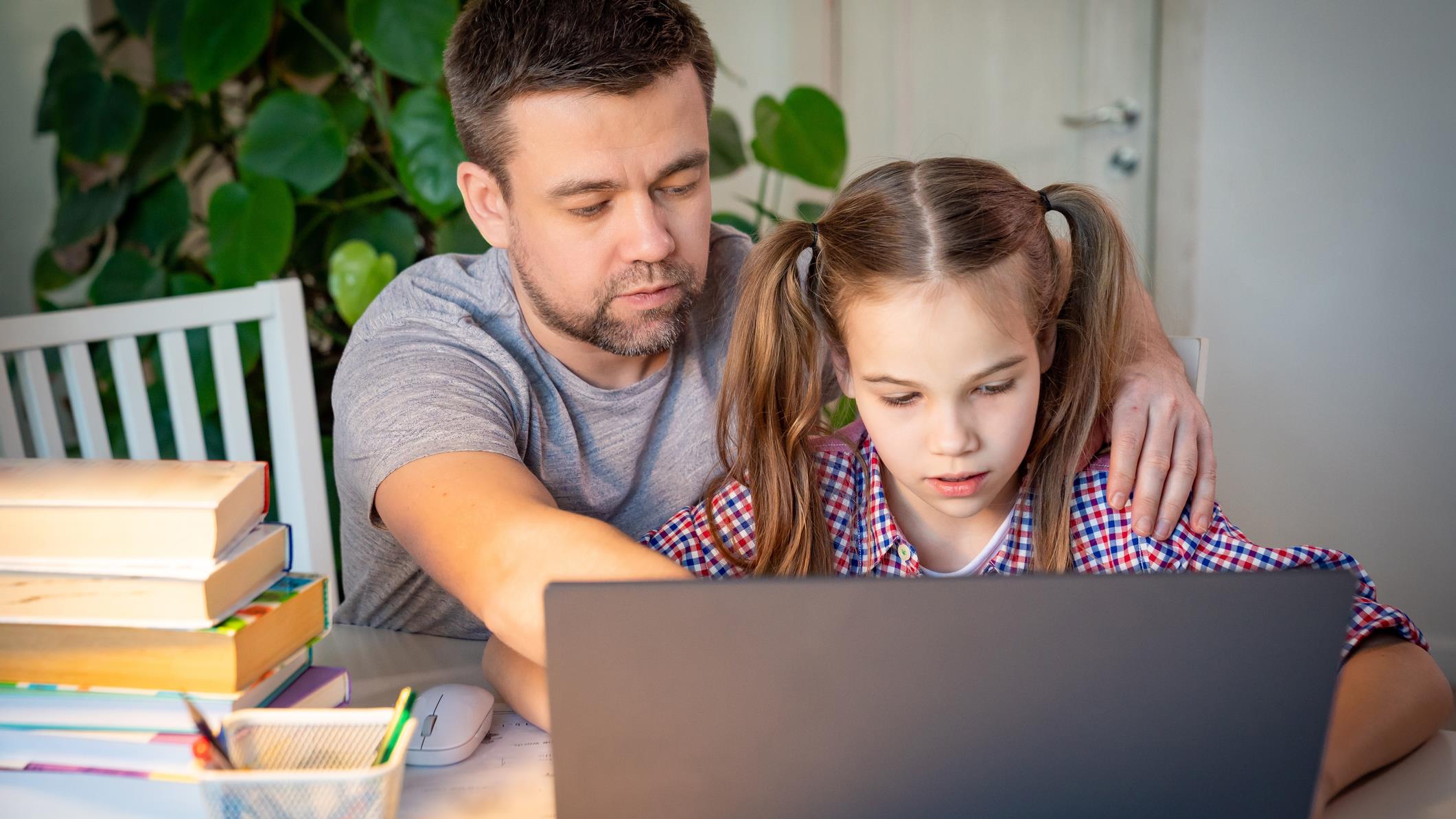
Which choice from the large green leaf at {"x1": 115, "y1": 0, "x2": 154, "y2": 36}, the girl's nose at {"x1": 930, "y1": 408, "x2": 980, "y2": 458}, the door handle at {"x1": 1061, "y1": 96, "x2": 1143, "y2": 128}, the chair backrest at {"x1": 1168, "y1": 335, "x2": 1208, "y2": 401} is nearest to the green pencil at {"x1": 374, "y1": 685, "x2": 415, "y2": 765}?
the girl's nose at {"x1": 930, "y1": 408, "x2": 980, "y2": 458}

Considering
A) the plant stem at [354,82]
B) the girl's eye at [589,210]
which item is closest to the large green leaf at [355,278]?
the plant stem at [354,82]

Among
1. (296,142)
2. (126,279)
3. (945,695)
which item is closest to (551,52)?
(945,695)

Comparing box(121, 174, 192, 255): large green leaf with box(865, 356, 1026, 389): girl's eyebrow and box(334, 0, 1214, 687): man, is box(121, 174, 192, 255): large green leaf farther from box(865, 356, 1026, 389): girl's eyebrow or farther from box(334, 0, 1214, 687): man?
box(865, 356, 1026, 389): girl's eyebrow

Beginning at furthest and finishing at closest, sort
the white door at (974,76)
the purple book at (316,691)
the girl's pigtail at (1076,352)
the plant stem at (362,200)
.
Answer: the white door at (974,76) < the plant stem at (362,200) < the girl's pigtail at (1076,352) < the purple book at (316,691)

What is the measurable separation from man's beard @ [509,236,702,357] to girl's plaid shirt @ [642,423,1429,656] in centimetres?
20

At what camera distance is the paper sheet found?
741 mm

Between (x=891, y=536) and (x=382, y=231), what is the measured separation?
1520mm

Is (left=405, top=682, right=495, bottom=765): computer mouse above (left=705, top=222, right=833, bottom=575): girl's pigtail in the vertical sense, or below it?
below

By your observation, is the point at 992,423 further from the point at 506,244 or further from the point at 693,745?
the point at 506,244

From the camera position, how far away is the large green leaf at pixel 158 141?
2266 mm

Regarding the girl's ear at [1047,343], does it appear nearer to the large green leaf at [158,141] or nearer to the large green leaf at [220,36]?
the large green leaf at [220,36]

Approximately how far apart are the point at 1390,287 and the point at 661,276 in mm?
1876

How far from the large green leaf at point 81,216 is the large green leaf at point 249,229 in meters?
0.33

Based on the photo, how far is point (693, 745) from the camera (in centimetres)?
56
